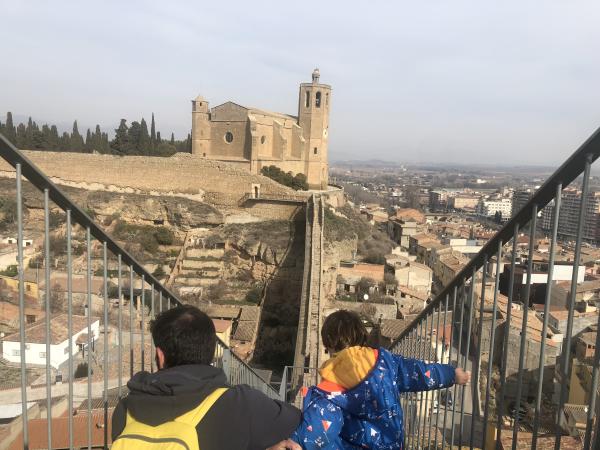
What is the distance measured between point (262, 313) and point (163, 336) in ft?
66.6

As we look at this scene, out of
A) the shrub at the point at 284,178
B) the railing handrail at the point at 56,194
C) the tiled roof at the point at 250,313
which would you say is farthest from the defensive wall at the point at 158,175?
the railing handrail at the point at 56,194

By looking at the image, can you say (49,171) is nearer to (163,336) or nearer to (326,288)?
(326,288)

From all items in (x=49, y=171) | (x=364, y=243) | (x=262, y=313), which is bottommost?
(x=262, y=313)

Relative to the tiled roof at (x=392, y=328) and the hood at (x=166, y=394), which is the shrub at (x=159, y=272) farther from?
the hood at (x=166, y=394)

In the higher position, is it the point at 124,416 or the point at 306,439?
the point at 124,416

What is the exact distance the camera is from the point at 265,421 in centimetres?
158

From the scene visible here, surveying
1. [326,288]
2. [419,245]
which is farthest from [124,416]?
[419,245]

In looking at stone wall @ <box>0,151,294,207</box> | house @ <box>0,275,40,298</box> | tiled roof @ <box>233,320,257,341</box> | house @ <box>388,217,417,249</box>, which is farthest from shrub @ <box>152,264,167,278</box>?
house @ <box>388,217,417,249</box>

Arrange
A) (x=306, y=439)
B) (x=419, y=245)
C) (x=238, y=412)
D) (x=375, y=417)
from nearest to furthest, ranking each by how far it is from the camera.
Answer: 1. (x=238, y=412)
2. (x=306, y=439)
3. (x=375, y=417)
4. (x=419, y=245)

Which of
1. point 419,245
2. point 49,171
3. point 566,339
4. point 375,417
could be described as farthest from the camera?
point 419,245

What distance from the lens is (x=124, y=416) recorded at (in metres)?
1.52

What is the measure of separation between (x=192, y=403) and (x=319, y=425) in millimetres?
637

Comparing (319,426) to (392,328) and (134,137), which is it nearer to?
(392,328)

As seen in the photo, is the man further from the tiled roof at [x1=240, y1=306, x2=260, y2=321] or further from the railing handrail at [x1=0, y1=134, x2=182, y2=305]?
the tiled roof at [x1=240, y1=306, x2=260, y2=321]
